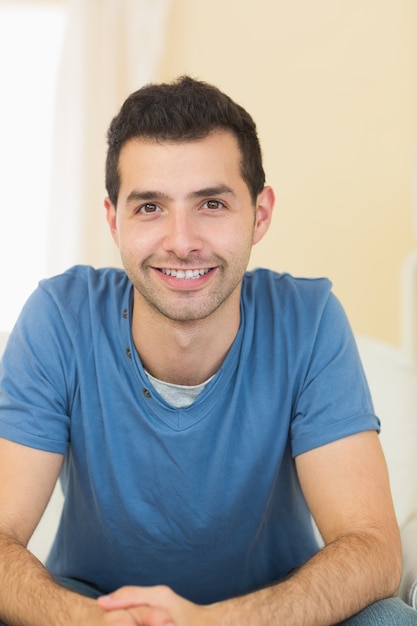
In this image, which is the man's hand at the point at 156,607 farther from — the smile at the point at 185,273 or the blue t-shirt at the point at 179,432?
the smile at the point at 185,273

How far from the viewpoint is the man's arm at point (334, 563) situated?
46.0 inches

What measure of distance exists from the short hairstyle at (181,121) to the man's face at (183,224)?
0.06ft

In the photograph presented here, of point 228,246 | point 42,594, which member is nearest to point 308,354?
point 228,246

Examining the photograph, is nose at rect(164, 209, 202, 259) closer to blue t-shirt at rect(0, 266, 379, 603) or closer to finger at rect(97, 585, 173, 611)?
blue t-shirt at rect(0, 266, 379, 603)

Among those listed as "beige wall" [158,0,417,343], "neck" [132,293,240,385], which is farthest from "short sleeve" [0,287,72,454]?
"beige wall" [158,0,417,343]

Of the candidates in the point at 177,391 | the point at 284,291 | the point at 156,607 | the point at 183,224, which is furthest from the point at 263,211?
the point at 156,607

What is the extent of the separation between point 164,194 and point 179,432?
389mm

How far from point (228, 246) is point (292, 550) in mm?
553

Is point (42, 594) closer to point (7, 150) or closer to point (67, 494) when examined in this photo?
point (67, 494)

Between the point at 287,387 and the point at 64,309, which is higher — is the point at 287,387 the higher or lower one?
the lower one

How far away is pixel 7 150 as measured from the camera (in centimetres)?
331

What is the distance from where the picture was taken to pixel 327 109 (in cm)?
322

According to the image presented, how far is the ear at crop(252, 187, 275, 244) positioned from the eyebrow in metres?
0.16

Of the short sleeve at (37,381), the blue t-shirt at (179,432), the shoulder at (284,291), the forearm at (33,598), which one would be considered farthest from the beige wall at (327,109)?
the forearm at (33,598)
